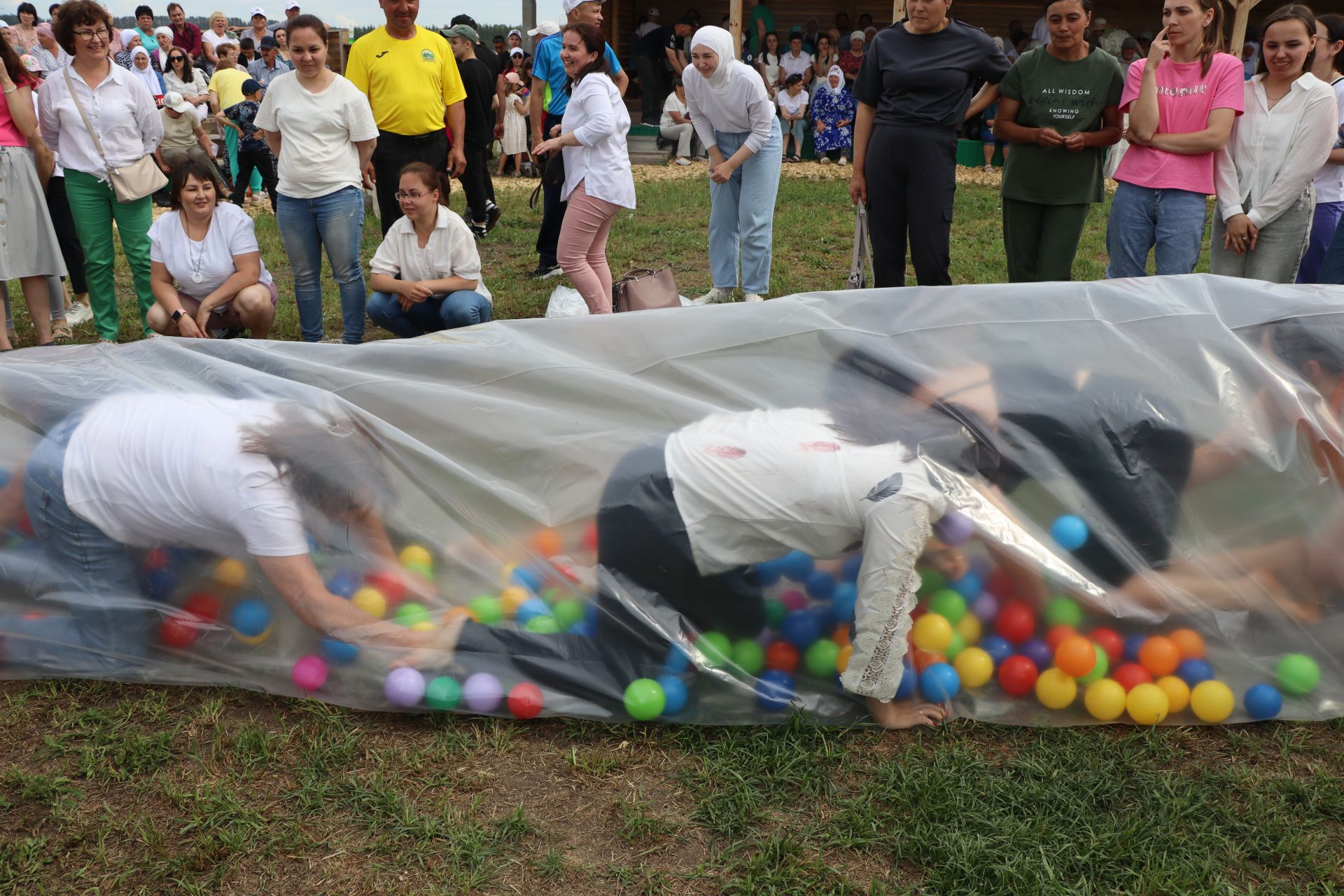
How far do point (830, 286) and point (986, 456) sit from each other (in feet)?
14.7

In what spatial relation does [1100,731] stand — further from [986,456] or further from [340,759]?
[340,759]

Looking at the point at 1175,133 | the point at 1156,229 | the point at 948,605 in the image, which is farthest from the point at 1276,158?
the point at 948,605

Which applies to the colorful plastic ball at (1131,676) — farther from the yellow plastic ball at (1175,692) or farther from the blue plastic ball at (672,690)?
the blue plastic ball at (672,690)

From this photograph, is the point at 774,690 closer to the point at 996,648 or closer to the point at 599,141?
the point at 996,648

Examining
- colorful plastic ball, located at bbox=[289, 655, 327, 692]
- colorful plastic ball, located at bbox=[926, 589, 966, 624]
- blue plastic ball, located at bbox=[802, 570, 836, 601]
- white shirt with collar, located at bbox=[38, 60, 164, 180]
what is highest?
white shirt with collar, located at bbox=[38, 60, 164, 180]

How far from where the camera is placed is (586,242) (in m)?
5.61

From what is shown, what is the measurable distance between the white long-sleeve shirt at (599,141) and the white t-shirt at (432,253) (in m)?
0.77

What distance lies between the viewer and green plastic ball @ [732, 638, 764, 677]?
268 cm

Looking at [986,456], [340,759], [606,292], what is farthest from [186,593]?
[606,292]

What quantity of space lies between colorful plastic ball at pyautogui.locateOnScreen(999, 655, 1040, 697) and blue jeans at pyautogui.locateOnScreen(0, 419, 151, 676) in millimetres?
2103

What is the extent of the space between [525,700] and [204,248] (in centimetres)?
332

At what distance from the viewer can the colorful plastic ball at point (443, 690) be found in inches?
106

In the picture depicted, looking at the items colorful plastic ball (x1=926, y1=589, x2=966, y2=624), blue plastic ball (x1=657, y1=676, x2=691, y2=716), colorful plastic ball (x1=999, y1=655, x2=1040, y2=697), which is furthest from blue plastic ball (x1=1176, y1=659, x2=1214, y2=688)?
blue plastic ball (x1=657, y1=676, x2=691, y2=716)

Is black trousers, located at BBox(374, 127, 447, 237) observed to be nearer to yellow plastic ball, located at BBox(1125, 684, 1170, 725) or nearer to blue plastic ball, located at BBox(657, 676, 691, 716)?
blue plastic ball, located at BBox(657, 676, 691, 716)
